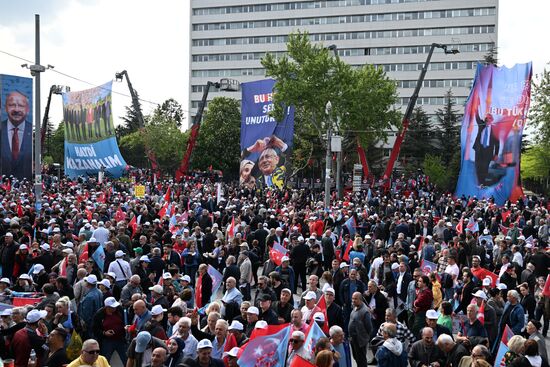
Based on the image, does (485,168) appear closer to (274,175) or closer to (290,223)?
(274,175)

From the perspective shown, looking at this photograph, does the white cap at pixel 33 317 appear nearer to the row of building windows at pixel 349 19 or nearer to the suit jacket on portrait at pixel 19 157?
the suit jacket on portrait at pixel 19 157

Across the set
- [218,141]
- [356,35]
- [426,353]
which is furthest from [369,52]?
[426,353]

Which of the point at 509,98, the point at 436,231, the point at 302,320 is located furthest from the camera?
the point at 509,98

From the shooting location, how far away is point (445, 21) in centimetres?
7550

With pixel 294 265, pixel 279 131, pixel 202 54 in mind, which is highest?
pixel 202 54

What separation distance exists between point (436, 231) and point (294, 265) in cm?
579

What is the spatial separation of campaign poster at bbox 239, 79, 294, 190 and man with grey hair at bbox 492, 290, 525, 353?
1092 inches

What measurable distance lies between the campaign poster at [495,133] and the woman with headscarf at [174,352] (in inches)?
1207

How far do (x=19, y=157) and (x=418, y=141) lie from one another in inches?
1612

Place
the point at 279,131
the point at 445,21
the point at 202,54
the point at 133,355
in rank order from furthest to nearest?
the point at 202,54, the point at 445,21, the point at 279,131, the point at 133,355

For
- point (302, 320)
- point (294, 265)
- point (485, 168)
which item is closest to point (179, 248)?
point (294, 265)

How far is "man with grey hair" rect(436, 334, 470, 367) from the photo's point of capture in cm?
727

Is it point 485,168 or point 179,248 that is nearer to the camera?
point 179,248

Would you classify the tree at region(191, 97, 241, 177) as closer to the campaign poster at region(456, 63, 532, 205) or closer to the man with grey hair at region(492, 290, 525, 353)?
the campaign poster at region(456, 63, 532, 205)
